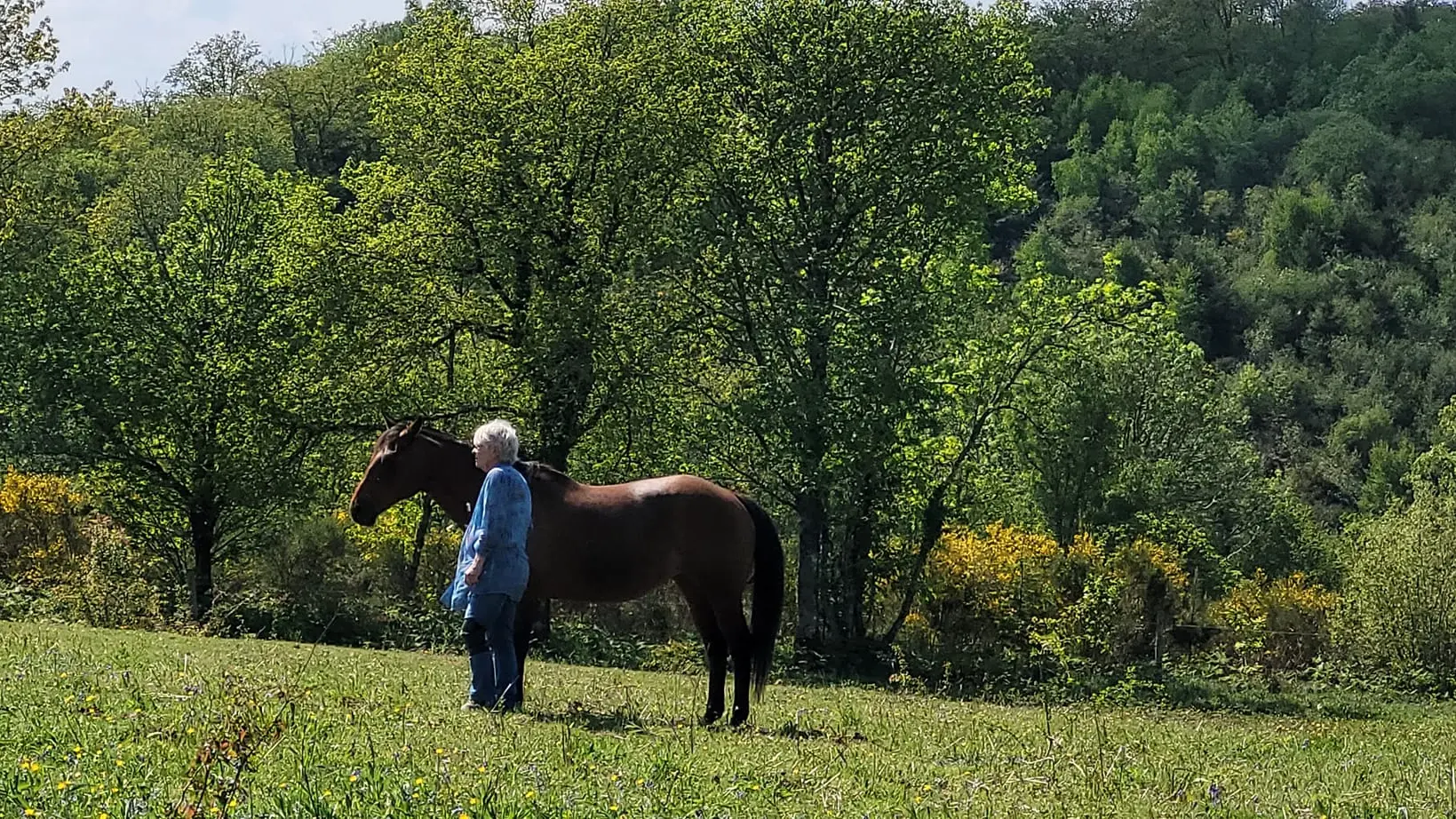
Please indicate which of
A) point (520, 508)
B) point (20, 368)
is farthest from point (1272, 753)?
point (20, 368)

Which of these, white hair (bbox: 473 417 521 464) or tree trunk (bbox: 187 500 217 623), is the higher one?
white hair (bbox: 473 417 521 464)

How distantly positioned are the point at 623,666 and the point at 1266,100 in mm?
107228

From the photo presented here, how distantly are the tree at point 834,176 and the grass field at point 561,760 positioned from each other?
1672cm

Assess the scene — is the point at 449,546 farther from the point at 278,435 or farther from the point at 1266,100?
the point at 1266,100

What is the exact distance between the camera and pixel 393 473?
37.7 ft

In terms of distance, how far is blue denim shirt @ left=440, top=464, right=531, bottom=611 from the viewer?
9.53m

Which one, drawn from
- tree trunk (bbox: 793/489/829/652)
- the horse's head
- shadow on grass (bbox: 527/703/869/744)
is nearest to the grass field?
shadow on grass (bbox: 527/703/869/744)

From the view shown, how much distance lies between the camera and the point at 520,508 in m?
9.69

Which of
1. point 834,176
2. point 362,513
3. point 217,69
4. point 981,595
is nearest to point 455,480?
point 362,513

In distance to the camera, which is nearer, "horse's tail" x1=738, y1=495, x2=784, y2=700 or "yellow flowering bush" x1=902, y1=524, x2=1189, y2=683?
"horse's tail" x1=738, y1=495, x2=784, y2=700

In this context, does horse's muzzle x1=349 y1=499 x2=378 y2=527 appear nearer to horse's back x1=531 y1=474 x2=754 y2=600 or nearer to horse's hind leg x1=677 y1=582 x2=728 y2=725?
horse's back x1=531 y1=474 x2=754 y2=600

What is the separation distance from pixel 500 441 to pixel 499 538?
0.70 meters

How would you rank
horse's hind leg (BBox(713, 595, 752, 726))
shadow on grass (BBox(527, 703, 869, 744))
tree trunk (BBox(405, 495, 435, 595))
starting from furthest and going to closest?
tree trunk (BBox(405, 495, 435, 595)) < horse's hind leg (BBox(713, 595, 752, 726)) < shadow on grass (BBox(527, 703, 869, 744))

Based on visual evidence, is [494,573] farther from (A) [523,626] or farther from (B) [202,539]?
(B) [202,539]
